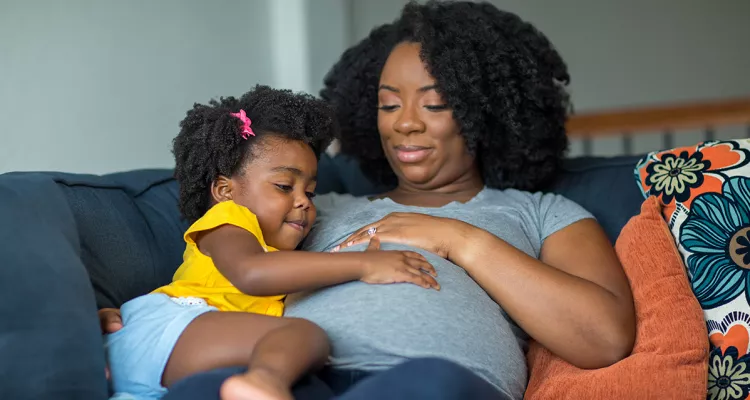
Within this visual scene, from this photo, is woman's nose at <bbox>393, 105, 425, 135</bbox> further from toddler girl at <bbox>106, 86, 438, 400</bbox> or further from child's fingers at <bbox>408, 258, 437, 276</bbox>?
child's fingers at <bbox>408, 258, 437, 276</bbox>

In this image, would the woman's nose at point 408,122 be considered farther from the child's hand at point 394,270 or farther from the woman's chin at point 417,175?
the child's hand at point 394,270

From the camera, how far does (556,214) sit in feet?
6.70

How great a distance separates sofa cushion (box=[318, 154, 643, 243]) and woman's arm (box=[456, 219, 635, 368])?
1.22 feet

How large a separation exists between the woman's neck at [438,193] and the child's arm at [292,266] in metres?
0.48

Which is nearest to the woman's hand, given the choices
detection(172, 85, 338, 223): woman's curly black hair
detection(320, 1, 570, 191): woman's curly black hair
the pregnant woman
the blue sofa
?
the pregnant woman

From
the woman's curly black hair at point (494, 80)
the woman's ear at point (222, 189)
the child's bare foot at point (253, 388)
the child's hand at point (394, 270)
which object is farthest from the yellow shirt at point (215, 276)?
the woman's curly black hair at point (494, 80)

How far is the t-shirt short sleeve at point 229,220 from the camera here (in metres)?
1.67

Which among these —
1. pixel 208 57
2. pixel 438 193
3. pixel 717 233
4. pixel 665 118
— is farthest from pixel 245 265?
pixel 665 118

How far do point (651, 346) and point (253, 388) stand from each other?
0.89 meters

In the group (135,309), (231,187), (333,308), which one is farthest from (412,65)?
(135,309)

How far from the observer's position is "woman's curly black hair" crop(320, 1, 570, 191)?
2156 millimetres

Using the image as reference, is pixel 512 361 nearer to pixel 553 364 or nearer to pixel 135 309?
pixel 553 364

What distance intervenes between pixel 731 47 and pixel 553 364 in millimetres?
3857

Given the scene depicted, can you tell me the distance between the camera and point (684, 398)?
1.61 metres
